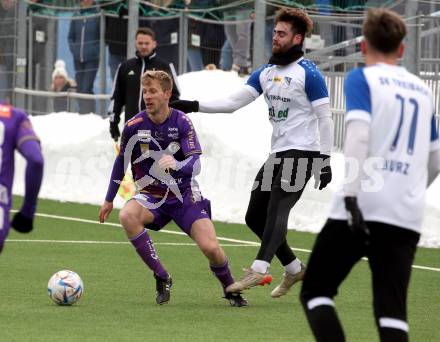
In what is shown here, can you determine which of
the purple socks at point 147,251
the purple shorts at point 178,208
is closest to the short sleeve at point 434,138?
the purple shorts at point 178,208

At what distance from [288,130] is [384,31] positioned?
13.5 ft

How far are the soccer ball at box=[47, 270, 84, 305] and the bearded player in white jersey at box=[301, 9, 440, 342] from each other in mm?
3741

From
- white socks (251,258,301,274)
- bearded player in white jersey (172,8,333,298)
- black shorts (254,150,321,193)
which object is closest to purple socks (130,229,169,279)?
bearded player in white jersey (172,8,333,298)

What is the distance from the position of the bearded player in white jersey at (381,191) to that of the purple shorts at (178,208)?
3.82m

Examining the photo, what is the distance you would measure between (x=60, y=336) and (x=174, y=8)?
1098 cm

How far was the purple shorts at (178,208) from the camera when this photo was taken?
10477mm

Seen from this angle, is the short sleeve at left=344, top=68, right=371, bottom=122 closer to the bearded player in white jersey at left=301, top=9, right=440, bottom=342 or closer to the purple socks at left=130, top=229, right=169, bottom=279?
the bearded player in white jersey at left=301, top=9, right=440, bottom=342

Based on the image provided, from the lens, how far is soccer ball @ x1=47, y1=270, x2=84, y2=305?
10.1 m

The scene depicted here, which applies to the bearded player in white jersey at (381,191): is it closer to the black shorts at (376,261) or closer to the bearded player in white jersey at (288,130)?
the black shorts at (376,261)

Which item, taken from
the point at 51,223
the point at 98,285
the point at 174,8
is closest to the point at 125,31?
the point at 174,8

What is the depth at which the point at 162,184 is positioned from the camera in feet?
34.4

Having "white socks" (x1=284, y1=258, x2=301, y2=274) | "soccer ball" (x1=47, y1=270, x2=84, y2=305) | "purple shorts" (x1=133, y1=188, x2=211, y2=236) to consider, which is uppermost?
"purple shorts" (x1=133, y1=188, x2=211, y2=236)

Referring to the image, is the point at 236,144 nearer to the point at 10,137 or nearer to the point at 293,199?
the point at 293,199

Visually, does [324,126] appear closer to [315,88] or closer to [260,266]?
[315,88]
